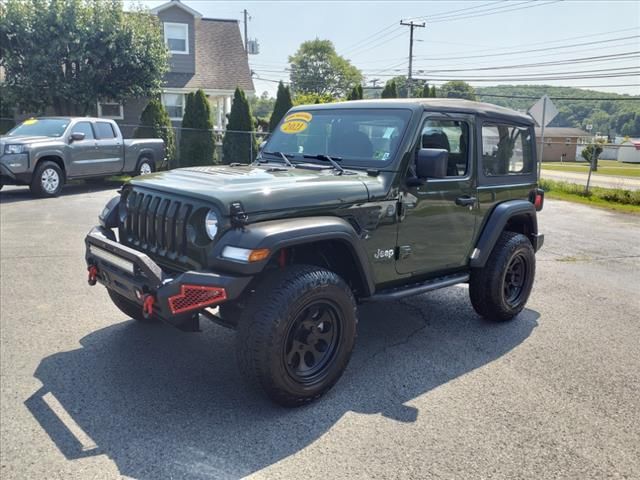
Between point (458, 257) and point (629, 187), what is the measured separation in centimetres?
1358

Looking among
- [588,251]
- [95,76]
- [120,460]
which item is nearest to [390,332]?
[120,460]

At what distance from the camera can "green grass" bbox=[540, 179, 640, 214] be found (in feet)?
45.6

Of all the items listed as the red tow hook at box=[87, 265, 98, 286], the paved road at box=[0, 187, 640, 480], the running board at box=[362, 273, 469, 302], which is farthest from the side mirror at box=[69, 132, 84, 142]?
the running board at box=[362, 273, 469, 302]

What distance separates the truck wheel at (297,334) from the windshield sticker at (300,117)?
1.81 m

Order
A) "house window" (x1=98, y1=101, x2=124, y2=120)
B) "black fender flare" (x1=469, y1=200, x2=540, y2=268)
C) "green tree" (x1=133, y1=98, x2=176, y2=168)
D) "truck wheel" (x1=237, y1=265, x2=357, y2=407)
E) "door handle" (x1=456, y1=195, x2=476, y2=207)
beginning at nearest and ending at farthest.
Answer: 1. "truck wheel" (x1=237, y1=265, x2=357, y2=407)
2. "door handle" (x1=456, y1=195, x2=476, y2=207)
3. "black fender flare" (x1=469, y1=200, x2=540, y2=268)
4. "green tree" (x1=133, y1=98, x2=176, y2=168)
5. "house window" (x1=98, y1=101, x2=124, y2=120)

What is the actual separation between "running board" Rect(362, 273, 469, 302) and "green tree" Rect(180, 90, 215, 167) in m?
15.3

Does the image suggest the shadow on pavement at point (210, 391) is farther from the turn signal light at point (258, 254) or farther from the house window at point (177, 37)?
the house window at point (177, 37)

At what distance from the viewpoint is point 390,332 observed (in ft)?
15.6

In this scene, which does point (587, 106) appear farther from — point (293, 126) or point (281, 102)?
point (293, 126)

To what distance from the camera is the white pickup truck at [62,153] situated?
11.6 m

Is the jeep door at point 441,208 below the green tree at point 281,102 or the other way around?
below

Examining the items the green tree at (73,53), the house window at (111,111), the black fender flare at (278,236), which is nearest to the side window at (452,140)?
the black fender flare at (278,236)

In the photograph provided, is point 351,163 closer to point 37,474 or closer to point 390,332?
point 390,332

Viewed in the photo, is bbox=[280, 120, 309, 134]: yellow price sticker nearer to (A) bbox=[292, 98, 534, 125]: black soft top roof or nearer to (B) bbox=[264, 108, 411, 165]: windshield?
(B) bbox=[264, 108, 411, 165]: windshield
